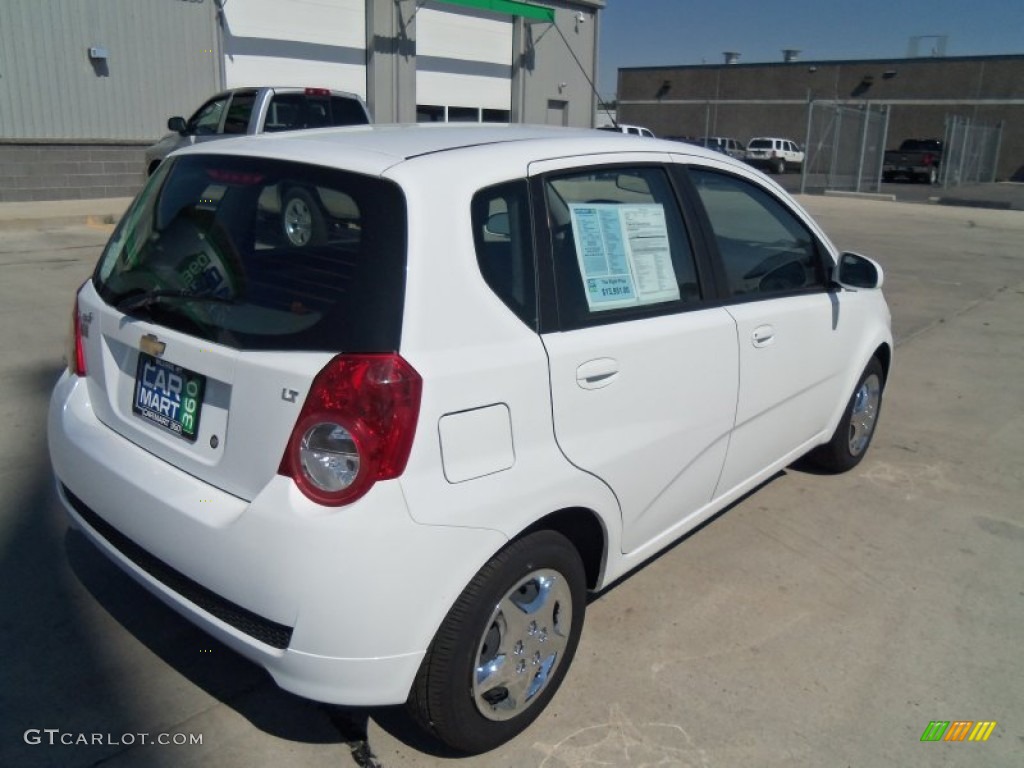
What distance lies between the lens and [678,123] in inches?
2207

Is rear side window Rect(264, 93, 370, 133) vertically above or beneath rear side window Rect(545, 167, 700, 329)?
above

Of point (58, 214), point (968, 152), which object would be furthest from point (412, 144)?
point (968, 152)

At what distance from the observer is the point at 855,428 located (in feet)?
15.5

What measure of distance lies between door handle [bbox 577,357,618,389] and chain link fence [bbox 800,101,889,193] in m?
26.2

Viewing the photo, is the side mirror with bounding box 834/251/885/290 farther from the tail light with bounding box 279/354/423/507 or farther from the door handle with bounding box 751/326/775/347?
the tail light with bounding box 279/354/423/507

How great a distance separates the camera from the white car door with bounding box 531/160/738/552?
8.50 ft

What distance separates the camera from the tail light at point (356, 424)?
210cm

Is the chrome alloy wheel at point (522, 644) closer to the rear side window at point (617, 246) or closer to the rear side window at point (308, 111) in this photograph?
the rear side window at point (617, 246)

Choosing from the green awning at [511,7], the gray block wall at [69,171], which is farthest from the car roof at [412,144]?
the green awning at [511,7]

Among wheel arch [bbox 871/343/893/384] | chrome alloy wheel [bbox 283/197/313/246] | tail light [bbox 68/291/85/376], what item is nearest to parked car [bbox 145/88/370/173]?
wheel arch [bbox 871/343/893/384]

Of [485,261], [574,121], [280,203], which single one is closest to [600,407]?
[485,261]

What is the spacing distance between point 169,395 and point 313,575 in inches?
31.1

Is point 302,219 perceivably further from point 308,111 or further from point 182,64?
point 182,64

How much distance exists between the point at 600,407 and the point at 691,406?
559 millimetres
